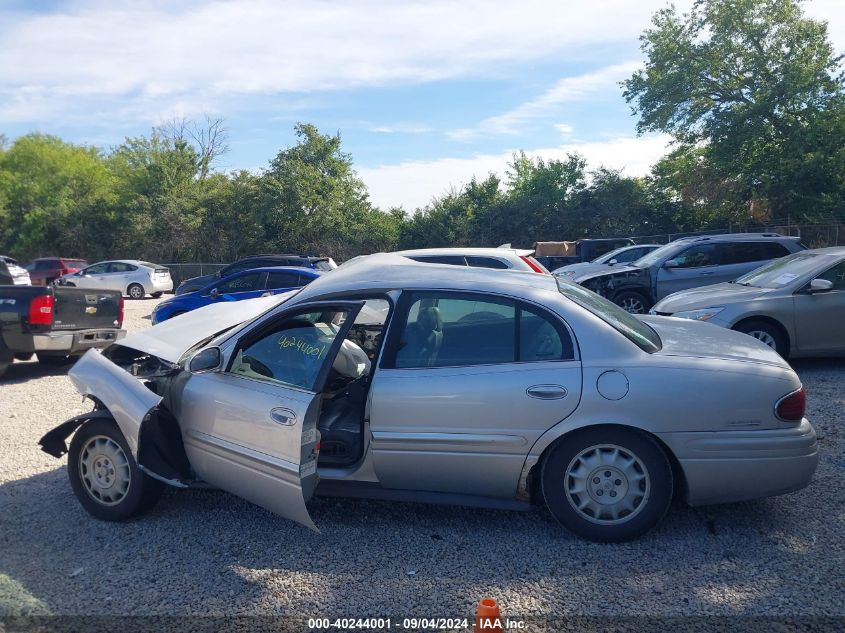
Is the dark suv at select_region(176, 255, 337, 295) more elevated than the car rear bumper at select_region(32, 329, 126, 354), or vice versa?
the dark suv at select_region(176, 255, 337, 295)

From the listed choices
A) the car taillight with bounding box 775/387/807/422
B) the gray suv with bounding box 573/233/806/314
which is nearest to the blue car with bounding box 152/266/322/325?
the gray suv with bounding box 573/233/806/314

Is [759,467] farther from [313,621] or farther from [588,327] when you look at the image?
[313,621]

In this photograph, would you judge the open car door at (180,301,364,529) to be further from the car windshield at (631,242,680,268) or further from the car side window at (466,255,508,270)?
the car windshield at (631,242,680,268)

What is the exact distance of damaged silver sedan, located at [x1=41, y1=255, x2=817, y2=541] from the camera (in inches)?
160

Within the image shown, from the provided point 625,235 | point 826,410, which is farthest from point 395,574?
point 625,235

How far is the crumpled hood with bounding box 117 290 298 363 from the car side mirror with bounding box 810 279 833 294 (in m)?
6.29

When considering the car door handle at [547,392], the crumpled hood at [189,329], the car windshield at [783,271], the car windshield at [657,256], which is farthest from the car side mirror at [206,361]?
the car windshield at [657,256]

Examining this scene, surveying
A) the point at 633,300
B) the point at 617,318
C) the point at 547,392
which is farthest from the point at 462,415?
the point at 633,300

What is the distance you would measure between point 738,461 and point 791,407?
463mm

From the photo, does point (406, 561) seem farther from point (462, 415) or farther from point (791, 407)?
point (791, 407)

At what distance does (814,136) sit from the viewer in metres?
24.2

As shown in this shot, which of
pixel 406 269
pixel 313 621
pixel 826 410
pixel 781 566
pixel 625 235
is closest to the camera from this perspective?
pixel 313 621

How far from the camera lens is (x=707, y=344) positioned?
15.3ft

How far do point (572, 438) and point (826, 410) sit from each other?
4.07 metres
